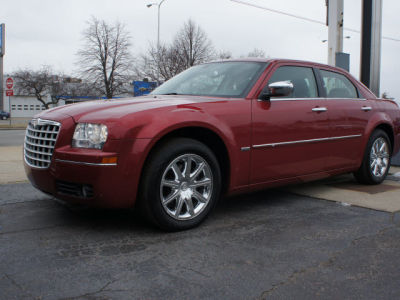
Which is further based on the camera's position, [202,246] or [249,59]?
[249,59]

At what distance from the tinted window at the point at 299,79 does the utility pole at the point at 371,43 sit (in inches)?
170

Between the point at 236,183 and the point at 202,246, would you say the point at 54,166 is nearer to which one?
the point at 202,246

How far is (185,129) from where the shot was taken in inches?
143

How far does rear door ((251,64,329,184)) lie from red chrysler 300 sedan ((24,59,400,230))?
0.01 meters

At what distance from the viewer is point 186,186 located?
358cm

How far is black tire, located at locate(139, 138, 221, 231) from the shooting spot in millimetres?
3322

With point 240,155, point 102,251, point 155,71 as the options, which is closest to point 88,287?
point 102,251

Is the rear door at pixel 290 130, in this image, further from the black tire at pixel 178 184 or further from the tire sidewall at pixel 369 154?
the tire sidewall at pixel 369 154

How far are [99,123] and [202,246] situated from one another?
120cm

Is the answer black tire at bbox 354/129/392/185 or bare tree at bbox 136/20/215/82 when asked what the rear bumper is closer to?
black tire at bbox 354/129/392/185

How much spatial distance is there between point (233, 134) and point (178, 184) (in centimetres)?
70

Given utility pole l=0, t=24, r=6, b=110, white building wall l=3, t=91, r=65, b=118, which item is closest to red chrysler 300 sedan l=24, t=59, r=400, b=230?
utility pole l=0, t=24, r=6, b=110

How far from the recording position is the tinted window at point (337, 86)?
5098mm

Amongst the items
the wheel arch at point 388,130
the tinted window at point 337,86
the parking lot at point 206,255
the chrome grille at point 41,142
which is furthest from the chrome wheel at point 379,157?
the chrome grille at point 41,142
